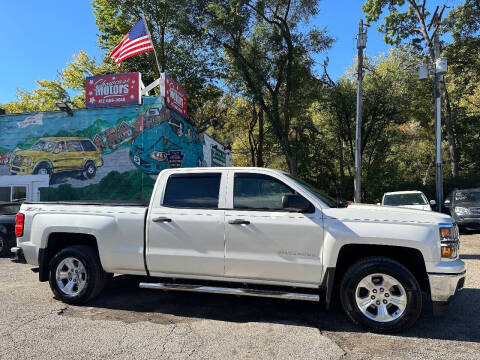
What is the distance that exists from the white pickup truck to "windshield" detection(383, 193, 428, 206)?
8793 millimetres

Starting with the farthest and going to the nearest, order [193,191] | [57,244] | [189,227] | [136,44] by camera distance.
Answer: [136,44], [57,244], [193,191], [189,227]

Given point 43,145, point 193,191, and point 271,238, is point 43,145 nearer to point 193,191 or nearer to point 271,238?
point 193,191

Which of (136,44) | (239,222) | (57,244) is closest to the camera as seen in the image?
(239,222)

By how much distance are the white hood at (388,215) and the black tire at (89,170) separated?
482 inches

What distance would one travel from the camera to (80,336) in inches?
156

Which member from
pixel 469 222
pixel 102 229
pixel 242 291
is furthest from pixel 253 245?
pixel 469 222

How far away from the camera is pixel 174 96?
A: 14.7 meters

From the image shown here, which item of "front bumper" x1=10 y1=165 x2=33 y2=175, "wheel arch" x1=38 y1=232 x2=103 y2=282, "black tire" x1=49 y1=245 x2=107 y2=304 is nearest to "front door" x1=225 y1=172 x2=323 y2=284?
"black tire" x1=49 y1=245 x2=107 y2=304

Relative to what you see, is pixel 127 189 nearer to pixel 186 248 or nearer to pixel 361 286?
pixel 186 248

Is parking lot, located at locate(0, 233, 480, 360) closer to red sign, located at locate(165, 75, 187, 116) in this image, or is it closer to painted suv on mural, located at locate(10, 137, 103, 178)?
painted suv on mural, located at locate(10, 137, 103, 178)

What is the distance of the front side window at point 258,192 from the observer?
448 cm

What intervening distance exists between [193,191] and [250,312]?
5.78ft

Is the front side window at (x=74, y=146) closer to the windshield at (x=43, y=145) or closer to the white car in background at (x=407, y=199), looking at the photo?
the windshield at (x=43, y=145)

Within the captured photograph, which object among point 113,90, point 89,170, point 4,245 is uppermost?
point 113,90
